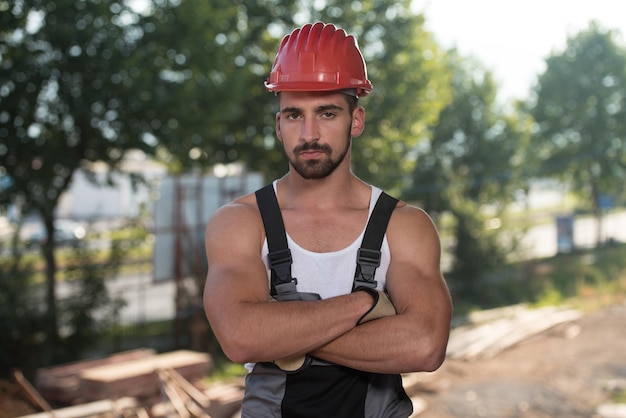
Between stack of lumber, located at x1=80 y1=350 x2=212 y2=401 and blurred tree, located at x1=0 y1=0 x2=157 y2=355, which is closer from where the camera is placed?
stack of lumber, located at x1=80 y1=350 x2=212 y2=401

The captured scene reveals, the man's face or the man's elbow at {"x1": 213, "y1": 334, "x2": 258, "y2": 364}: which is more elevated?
the man's face

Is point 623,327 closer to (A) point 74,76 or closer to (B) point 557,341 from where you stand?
(B) point 557,341

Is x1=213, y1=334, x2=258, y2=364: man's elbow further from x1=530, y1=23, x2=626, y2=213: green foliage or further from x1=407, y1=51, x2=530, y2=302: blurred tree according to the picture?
x1=530, y1=23, x2=626, y2=213: green foliage

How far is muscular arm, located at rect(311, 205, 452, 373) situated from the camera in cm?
240

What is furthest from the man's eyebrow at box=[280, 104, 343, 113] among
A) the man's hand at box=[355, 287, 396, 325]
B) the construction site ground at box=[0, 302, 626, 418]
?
the construction site ground at box=[0, 302, 626, 418]

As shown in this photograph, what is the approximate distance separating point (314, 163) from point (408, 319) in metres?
0.68

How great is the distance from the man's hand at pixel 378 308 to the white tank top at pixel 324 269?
4.0 inches

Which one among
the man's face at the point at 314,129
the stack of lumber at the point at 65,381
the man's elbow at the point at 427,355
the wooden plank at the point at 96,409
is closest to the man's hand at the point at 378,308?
the man's elbow at the point at 427,355

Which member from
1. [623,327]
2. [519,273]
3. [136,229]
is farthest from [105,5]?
[519,273]

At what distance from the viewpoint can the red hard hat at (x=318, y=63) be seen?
2.58m

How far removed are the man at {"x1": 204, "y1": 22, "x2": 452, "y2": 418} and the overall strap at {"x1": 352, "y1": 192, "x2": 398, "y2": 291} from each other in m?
0.04

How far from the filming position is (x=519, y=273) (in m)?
24.0

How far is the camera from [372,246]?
8.48 feet

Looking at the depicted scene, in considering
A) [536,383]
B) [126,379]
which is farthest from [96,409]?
[536,383]
